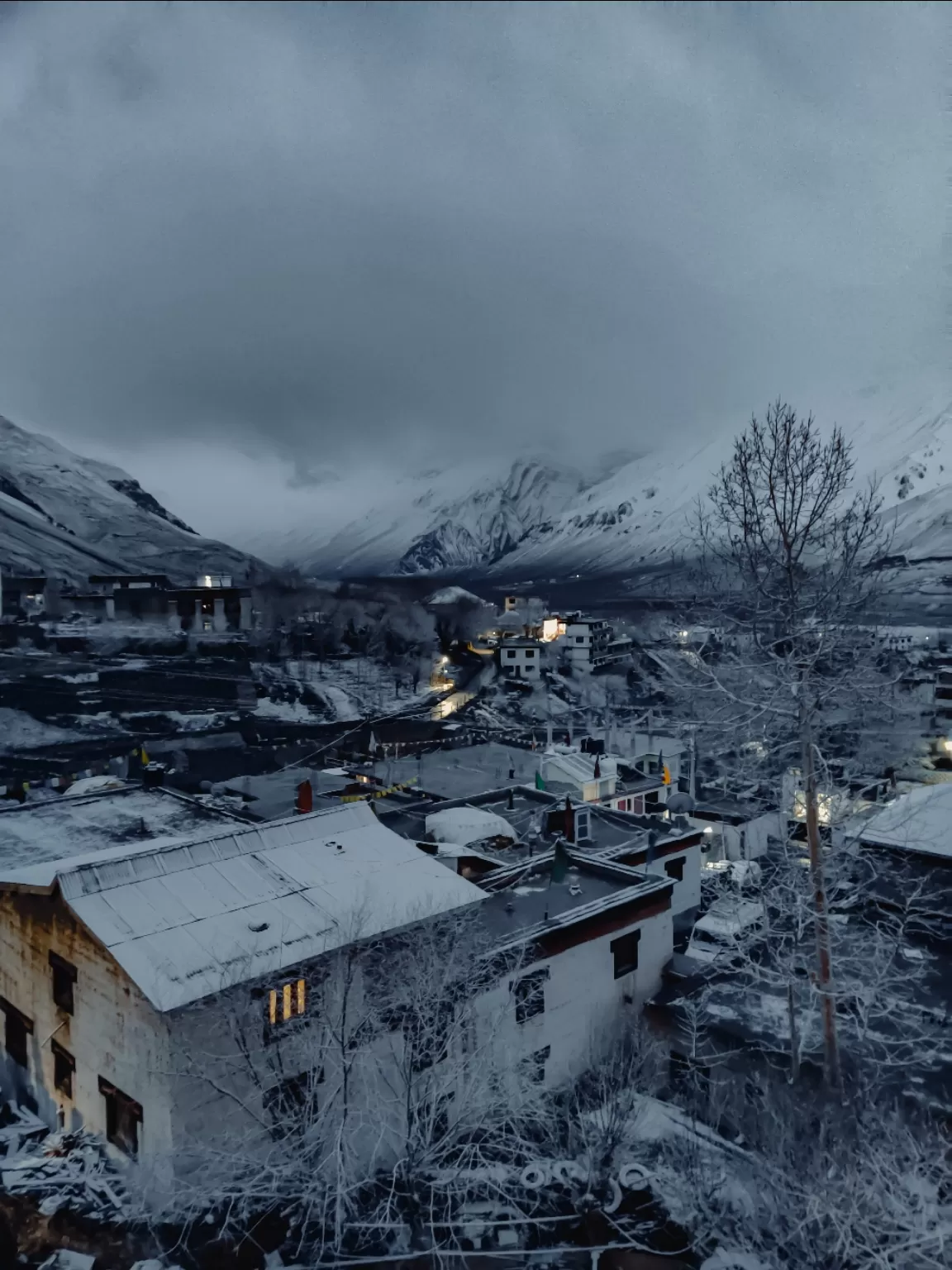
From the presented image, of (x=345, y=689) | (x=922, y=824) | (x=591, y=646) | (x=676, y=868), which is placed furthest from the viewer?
(x=591, y=646)

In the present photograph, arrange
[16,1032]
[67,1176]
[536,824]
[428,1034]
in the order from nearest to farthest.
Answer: [428,1034] < [67,1176] < [16,1032] < [536,824]

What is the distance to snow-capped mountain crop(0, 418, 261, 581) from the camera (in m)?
95.9

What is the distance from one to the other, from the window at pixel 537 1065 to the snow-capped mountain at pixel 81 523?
8175cm

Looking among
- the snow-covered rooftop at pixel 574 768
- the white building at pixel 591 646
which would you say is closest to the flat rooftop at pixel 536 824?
the snow-covered rooftop at pixel 574 768

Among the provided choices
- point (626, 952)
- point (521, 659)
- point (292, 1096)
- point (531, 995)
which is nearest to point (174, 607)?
point (521, 659)

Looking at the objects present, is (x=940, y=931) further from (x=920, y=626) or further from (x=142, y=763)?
(x=920, y=626)

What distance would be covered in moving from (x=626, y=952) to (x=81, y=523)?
421 ft

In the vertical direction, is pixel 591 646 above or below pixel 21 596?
below

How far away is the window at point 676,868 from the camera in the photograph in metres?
22.9

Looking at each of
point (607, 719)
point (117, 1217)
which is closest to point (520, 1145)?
point (117, 1217)

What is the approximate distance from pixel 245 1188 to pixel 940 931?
49.0 feet

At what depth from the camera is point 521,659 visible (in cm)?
8481

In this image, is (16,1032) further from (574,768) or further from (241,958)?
(574,768)

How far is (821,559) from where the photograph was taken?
10.7m
